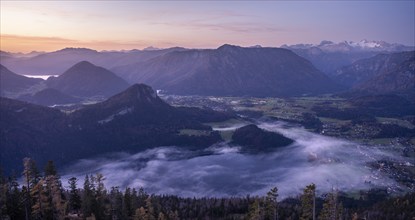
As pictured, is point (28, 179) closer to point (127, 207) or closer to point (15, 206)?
point (15, 206)

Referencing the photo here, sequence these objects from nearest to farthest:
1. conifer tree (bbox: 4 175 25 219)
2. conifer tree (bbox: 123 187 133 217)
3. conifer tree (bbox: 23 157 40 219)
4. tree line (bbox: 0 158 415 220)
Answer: tree line (bbox: 0 158 415 220) → conifer tree (bbox: 4 175 25 219) → conifer tree (bbox: 23 157 40 219) → conifer tree (bbox: 123 187 133 217)

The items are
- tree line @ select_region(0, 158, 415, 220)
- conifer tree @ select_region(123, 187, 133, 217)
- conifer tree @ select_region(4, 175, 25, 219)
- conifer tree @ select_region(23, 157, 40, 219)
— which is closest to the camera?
tree line @ select_region(0, 158, 415, 220)

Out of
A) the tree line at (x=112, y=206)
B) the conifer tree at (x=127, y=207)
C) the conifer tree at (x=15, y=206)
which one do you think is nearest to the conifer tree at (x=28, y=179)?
the tree line at (x=112, y=206)

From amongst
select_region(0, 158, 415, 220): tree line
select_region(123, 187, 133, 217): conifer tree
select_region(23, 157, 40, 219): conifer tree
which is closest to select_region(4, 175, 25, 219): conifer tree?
select_region(0, 158, 415, 220): tree line

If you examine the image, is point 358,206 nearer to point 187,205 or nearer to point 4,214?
point 187,205

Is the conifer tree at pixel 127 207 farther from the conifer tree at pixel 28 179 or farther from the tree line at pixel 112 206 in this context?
the conifer tree at pixel 28 179

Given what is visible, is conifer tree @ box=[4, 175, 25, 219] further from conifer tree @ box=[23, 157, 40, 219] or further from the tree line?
conifer tree @ box=[23, 157, 40, 219]

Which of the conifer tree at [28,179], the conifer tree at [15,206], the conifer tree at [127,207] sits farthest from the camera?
the conifer tree at [127,207]

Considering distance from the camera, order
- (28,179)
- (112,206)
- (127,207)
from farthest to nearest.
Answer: (112,206) < (127,207) < (28,179)

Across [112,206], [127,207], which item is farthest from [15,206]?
[112,206]

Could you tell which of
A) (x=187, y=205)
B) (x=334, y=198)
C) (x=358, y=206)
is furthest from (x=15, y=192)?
(x=358, y=206)

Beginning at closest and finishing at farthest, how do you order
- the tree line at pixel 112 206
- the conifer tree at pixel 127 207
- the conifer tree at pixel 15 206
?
the tree line at pixel 112 206 → the conifer tree at pixel 15 206 → the conifer tree at pixel 127 207
